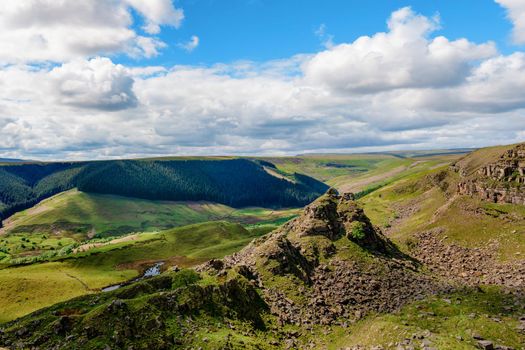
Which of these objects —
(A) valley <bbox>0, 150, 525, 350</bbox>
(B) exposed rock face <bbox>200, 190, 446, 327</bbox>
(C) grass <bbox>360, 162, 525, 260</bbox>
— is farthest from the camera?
(C) grass <bbox>360, 162, 525, 260</bbox>

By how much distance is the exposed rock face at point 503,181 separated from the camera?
10000 centimetres

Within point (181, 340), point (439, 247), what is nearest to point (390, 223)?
point (439, 247)

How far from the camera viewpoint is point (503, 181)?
106m

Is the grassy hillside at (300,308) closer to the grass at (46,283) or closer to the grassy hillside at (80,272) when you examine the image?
the grass at (46,283)

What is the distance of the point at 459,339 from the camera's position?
129ft

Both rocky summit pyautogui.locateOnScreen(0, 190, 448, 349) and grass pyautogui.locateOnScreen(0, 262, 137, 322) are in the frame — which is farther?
grass pyautogui.locateOnScreen(0, 262, 137, 322)

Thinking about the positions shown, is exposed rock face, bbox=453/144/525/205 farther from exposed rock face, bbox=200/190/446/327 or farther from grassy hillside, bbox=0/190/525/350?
grassy hillside, bbox=0/190/525/350

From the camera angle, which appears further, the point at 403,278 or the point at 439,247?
the point at 439,247

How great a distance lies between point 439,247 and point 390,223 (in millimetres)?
52592

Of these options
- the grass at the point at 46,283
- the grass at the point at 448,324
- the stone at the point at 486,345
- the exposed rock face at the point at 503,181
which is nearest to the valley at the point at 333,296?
the grass at the point at 448,324

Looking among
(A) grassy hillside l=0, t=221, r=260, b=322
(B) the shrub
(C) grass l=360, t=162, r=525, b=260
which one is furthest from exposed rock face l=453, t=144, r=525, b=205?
(A) grassy hillside l=0, t=221, r=260, b=322

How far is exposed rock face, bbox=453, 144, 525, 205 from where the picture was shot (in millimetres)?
100000

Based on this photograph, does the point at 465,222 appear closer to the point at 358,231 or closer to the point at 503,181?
the point at 503,181

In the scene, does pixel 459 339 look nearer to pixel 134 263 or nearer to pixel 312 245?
pixel 312 245
